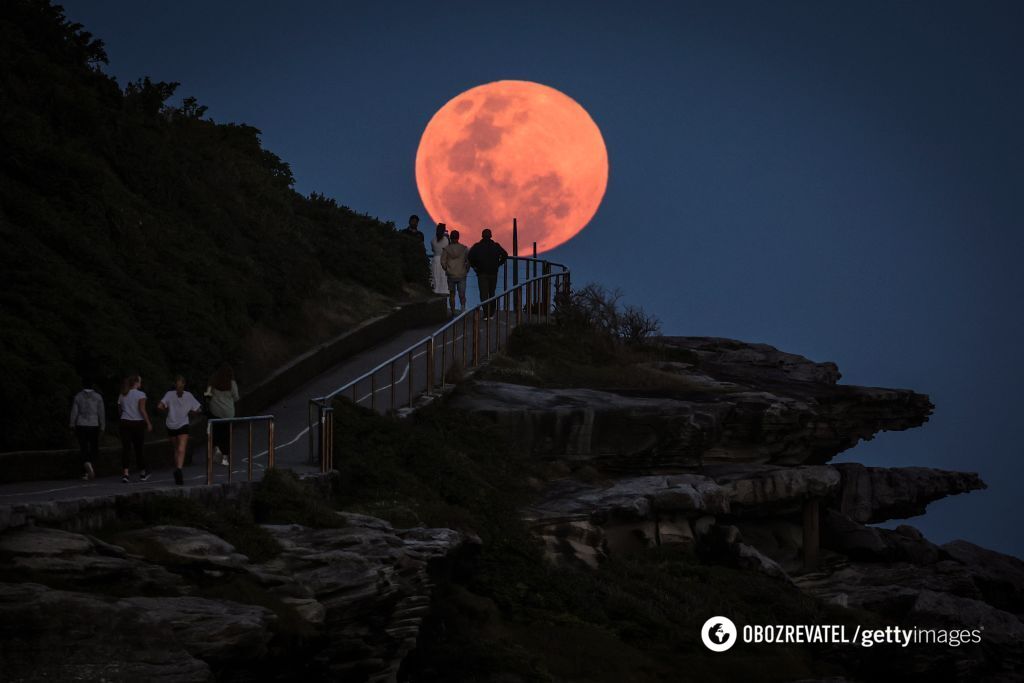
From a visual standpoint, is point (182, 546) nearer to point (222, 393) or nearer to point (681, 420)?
point (222, 393)

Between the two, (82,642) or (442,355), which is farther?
(442,355)

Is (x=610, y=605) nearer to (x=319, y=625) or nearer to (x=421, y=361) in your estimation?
(x=319, y=625)

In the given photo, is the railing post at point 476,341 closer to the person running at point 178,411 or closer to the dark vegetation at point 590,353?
the dark vegetation at point 590,353

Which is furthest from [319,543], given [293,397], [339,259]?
[339,259]

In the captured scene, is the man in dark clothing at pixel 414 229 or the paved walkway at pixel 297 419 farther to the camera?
the man in dark clothing at pixel 414 229

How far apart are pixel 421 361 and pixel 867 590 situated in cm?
892

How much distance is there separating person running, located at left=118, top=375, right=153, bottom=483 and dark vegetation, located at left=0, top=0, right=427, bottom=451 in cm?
122

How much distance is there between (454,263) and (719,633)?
15.7m

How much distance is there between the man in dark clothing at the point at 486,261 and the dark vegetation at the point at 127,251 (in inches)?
101

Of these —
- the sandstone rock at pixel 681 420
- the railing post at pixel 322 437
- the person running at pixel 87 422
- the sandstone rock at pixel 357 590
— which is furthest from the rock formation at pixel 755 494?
the person running at pixel 87 422

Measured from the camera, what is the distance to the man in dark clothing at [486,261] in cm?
3081

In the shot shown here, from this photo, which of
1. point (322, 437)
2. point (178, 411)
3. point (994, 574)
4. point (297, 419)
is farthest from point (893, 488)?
point (178, 411)

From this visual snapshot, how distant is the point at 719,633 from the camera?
17.8 m

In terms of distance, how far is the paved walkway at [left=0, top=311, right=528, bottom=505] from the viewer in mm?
15945
